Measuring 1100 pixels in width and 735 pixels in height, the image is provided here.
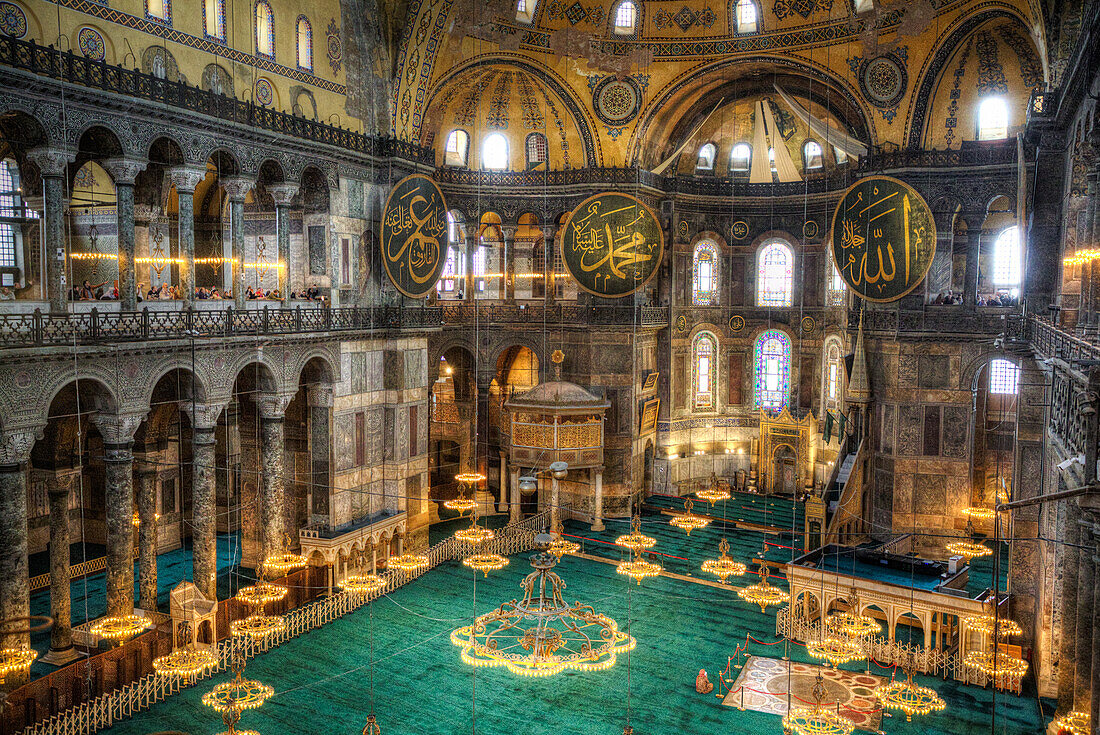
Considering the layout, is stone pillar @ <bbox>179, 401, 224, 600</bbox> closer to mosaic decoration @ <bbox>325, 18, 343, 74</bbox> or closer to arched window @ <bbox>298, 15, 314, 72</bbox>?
arched window @ <bbox>298, 15, 314, 72</bbox>

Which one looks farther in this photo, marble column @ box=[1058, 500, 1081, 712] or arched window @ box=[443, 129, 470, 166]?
arched window @ box=[443, 129, 470, 166]

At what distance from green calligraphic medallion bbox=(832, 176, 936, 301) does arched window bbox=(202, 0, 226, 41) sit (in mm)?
10947

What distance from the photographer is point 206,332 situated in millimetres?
12875

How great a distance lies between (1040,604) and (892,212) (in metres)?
7.25

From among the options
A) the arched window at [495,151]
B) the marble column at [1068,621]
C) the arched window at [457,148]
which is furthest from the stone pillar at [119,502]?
the marble column at [1068,621]

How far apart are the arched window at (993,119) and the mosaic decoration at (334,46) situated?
11.9 meters

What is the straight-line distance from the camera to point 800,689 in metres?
11.9

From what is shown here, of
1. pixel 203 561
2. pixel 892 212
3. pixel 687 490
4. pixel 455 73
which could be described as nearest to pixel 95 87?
pixel 203 561

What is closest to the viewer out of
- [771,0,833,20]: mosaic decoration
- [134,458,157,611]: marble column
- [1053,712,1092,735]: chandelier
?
[1053,712,1092,735]: chandelier

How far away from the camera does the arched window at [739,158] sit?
2258 centimetres

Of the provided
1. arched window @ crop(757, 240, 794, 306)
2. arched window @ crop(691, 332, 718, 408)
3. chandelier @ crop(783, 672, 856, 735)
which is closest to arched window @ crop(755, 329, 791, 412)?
arched window @ crop(757, 240, 794, 306)

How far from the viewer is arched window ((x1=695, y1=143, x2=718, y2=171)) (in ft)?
73.4

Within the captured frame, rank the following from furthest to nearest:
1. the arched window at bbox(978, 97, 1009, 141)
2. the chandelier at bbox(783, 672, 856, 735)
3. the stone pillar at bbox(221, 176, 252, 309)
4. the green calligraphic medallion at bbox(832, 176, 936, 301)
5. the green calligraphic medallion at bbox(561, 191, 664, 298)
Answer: the green calligraphic medallion at bbox(561, 191, 664, 298)
the arched window at bbox(978, 97, 1009, 141)
the green calligraphic medallion at bbox(832, 176, 936, 301)
the stone pillar at bbox(221, 176, 252, 309)
the chandelier at bbox(783, 672, 856, 735)

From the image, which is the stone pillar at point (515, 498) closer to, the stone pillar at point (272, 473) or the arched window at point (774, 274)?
the stone pillar at point (272, 473)
